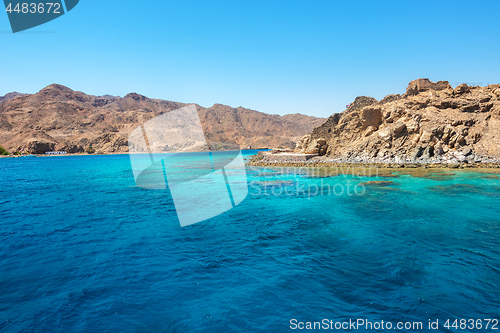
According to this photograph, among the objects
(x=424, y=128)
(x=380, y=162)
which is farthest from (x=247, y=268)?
(x=424, y=128)

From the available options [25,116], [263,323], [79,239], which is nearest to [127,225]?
[79,239]

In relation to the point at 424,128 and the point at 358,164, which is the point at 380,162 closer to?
the point at 358,164

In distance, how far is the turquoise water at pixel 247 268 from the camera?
5648mm

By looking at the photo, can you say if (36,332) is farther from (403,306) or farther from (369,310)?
(403,306)

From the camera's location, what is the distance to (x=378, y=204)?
16109mm

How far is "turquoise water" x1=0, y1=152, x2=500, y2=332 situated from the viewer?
5.65 m

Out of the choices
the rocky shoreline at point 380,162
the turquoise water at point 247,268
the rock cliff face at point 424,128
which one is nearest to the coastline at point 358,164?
the rocky shoreline at point 380,162

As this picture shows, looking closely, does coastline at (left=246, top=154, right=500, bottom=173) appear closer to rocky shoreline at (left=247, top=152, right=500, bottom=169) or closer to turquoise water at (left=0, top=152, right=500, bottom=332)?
rocky shoreline at (left=247, top=152, right=500, bottom=169)

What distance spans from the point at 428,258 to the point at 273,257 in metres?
4.97

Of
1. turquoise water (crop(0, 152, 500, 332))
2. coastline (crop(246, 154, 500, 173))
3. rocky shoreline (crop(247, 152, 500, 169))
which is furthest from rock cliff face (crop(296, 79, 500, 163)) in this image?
turquoise water (crop(0, 152, 500, 332))

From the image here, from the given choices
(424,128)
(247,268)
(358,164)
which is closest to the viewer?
(247,268)

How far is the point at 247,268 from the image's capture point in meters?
7.91

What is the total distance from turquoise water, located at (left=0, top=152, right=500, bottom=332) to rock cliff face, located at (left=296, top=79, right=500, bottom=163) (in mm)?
27285

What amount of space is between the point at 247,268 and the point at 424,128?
140ft
